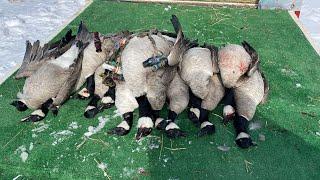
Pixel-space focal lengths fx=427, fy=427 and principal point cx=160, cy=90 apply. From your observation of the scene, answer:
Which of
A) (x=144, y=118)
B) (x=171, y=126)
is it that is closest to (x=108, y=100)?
(x=144, y=118)

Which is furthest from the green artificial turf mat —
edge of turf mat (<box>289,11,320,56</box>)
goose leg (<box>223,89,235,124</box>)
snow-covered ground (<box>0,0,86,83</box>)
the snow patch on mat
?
snow-covered ground (<box>0,0,86,83</box>)

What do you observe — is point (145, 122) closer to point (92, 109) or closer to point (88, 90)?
point (92, 109)

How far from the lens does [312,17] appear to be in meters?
8.95

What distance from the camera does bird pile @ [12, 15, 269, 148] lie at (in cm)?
473

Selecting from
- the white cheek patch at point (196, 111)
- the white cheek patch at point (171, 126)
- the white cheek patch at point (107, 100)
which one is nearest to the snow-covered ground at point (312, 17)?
the white cheek patch at point (196, 111)

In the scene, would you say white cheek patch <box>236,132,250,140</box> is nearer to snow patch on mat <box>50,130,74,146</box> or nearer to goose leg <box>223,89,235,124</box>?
goose leg <box>223,89,235,124</box>

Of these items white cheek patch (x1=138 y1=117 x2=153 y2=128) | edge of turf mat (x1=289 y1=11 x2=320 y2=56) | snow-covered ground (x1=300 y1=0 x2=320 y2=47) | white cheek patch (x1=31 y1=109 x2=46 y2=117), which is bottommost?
snow-covered ground (x1=300 y1=0 x2=320 y2=47)

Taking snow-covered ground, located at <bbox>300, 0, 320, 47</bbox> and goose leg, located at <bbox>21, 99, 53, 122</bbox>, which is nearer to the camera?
goose leg, located at <bbox>21, 99, 53, 122</bbox>

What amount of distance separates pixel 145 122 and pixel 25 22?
4.87 m

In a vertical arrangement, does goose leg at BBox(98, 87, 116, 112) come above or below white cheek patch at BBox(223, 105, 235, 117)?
above

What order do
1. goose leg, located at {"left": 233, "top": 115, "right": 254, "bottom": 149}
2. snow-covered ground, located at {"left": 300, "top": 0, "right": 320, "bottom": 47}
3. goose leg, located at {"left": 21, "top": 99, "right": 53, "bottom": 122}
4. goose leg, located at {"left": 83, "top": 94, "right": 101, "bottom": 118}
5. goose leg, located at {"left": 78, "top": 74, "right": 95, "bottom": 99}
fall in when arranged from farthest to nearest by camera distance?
snow-covered ground, located at {"left": 300, "top": 0, "right": 320, "bottom": 47}, goose leg, located at {"left": 78, "top": 74, "right": 95, "bottom": 99}, goose leg, located at {"left": 83, "top": 94, "right": 101, "bottom": 118}, goose leg, located at {"left": 21, "top": 99, "right": 53, "bottom": 122}, goose leg, located at {"left": 233, "top": 115, "right": 254, "bottom": 149}

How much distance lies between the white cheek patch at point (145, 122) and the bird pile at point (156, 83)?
0.01m

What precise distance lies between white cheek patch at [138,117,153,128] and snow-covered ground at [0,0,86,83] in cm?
244

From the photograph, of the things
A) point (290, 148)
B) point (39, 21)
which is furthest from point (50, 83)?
point (39, 21)
